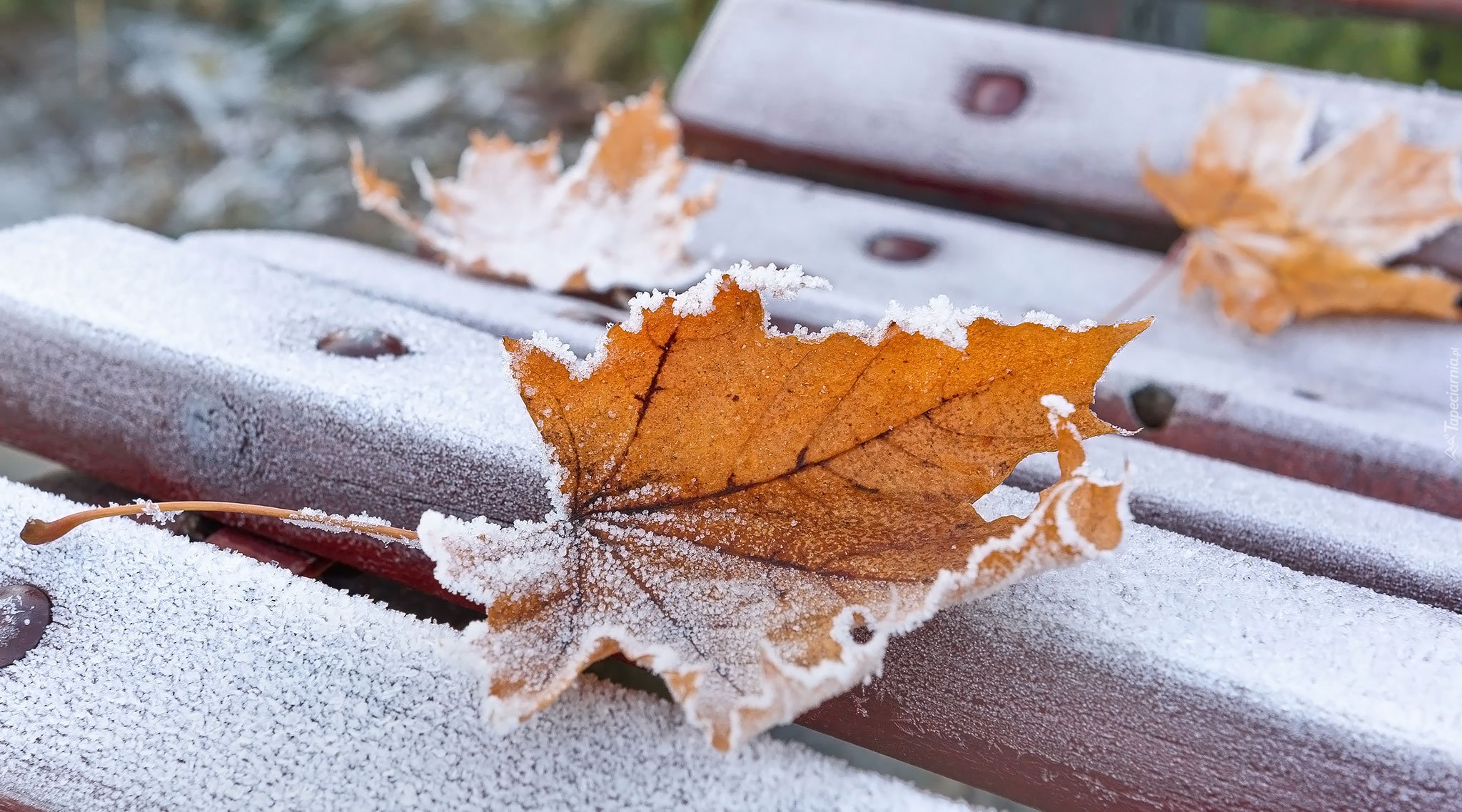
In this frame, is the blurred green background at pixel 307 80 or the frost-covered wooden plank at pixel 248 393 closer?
the frost-covered wooden plank at pixel 248 393

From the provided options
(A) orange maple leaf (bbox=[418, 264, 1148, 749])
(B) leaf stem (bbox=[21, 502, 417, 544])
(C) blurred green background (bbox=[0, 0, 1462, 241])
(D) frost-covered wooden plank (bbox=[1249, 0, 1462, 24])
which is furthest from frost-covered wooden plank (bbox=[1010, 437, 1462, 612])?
(C) blurred green background (bbox=[0, 0, 1462, 241])

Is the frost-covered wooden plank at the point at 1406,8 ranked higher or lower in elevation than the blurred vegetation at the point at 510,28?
higher

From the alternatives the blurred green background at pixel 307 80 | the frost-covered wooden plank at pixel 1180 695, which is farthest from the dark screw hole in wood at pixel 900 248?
the blurred green background at pixel 307 80

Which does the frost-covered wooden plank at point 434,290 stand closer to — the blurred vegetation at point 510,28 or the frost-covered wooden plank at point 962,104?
the frost-covered wooden plank at point 962,104

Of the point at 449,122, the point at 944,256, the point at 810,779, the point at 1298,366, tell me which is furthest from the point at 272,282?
the point at 449,122

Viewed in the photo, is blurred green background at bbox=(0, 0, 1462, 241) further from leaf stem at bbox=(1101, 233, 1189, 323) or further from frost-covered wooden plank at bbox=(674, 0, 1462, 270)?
leaf stem at bbox=(1101, 233, 1189, 323)

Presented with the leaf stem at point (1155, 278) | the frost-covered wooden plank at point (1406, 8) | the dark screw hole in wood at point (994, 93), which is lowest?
the leaf stem at point (1155, 278)

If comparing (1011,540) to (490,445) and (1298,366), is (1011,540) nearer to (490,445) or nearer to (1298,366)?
(490,445)

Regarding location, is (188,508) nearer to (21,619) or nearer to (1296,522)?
(21,619)

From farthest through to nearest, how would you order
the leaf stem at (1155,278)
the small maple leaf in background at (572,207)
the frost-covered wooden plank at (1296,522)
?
the leaf stem at (1155,278) < the small maple leaf in background at (572,207) < the frost-covered wooden plank at (1296,522)
